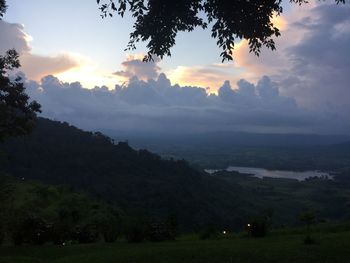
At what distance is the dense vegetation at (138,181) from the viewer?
108 meters

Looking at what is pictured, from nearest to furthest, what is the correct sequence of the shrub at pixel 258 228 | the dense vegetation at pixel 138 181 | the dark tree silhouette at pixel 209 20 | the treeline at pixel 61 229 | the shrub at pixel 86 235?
the dark tree silhouette at pixel 209 20
the shrub at pixel 258 228
the treeline at pixel 61 229
the shrub at pixel 86 235
the dense vegetation at pixel 138 181

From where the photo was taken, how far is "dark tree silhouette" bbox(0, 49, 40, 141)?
24.8 m

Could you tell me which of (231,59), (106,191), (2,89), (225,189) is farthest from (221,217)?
(231,59)

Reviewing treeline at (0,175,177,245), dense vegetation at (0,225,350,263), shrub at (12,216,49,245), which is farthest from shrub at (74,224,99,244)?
dense vegetation at (0,225,350,263)

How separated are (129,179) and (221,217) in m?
32.3

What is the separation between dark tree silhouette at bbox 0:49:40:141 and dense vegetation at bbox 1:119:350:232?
66.8 metres

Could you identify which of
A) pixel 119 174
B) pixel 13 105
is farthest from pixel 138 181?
pixel 13 105

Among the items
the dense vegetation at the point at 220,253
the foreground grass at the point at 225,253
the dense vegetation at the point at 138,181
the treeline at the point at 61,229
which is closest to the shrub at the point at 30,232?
the treeline at the point at 61,229

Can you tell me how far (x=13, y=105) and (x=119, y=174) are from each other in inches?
4330

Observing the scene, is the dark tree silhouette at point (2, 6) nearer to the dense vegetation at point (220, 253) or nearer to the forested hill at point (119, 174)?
the dense vegetation at point (220, 253)

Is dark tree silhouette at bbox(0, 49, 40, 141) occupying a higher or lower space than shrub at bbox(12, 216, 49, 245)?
higher

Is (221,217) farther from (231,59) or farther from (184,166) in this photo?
(231,59)

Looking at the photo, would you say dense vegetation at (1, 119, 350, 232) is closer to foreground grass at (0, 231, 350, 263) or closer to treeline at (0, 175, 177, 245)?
treeline at (0, 175, 177, 245)

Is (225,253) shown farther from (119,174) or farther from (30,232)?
(119,174)
